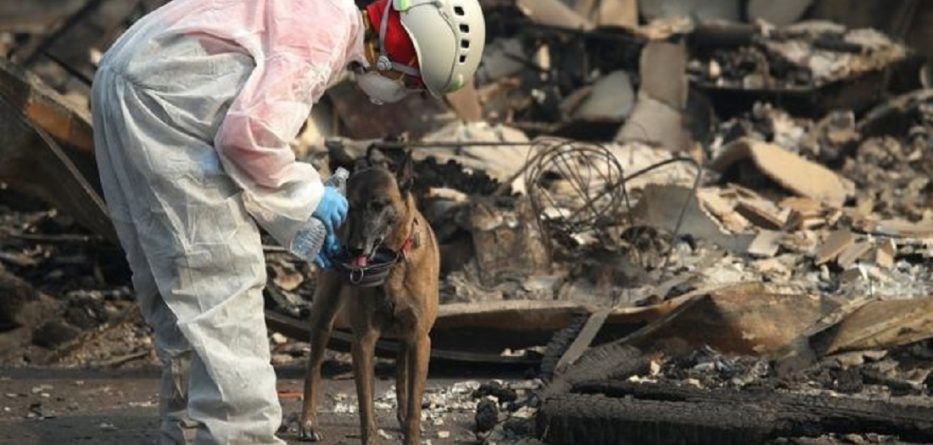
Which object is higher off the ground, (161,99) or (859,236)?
(161,99)

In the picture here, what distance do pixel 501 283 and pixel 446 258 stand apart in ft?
1.51

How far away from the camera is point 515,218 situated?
40.0ft

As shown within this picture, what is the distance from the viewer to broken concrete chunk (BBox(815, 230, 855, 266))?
40.1 ft

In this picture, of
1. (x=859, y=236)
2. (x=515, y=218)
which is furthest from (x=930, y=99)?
(x=515, y=218)

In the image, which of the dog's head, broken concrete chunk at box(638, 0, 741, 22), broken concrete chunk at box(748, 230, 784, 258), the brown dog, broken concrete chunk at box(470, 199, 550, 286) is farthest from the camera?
broken concrete chunk at box(638, 0, 741, 22)

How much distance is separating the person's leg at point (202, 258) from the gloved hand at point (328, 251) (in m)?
0.48

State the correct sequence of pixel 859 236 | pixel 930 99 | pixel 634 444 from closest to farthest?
pixel 634 444 → pixel 859 236 → pixel 930 99

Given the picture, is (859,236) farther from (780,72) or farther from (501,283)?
(780,72)

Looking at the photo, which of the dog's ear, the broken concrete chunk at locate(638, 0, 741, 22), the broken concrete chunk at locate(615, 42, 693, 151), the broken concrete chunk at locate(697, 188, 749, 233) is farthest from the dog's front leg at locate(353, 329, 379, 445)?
the broken concrete chunk at locate(638, 0, 741, 22)

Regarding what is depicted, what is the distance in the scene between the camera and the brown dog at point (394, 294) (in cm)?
802

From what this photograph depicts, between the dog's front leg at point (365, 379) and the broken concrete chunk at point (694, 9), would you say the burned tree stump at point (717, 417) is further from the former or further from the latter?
the broken concrete chunk at point (694, 9)

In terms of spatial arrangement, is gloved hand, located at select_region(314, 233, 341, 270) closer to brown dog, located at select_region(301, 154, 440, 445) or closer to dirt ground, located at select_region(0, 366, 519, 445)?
brown dog, located at select_region(301, 154, 440, 445)

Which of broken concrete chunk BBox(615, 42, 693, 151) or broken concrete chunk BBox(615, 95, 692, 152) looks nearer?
broken concrete chunk BBox(615, 95, 692, 152)

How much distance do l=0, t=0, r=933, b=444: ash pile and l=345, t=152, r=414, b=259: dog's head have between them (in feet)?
3.50
